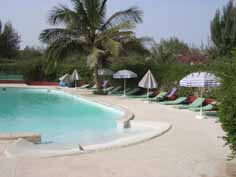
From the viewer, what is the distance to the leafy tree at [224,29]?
29520 mm

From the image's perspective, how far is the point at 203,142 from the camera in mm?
8594

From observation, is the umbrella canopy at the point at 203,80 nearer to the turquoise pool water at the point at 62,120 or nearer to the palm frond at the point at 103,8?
the turquoise pool water at the point at 62,120

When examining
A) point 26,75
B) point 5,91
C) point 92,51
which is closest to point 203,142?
point 92,51

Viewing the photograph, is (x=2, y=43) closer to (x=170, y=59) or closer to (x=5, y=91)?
(x=5, y=91)

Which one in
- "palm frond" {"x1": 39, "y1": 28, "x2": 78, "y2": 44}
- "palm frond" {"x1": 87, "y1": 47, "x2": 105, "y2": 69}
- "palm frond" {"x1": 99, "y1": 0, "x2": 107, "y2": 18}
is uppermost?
"palm frond" {"x1": 99, "y1": 0, "x2": 107, "y2": 18}

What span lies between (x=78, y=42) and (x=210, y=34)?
48.2 ft

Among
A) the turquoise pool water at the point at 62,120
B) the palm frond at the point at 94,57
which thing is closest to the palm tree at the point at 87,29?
the palm frond at the point at 94,57

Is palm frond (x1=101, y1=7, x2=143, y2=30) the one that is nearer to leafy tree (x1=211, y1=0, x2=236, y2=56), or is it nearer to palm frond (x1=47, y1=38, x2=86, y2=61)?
palm frond (x1=47, y1=38, x2=86, y2=61)

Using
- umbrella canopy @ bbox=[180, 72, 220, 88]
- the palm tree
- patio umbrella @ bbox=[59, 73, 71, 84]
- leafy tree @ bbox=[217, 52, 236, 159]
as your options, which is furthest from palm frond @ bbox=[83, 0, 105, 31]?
leafy tree @ bbox=[217, 52, 236, 159]

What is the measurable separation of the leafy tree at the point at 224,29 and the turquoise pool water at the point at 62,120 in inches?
614

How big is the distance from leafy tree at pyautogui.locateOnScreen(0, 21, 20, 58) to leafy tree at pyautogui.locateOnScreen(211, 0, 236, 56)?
31588 millimetres

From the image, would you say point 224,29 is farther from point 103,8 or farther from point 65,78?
point 65,78

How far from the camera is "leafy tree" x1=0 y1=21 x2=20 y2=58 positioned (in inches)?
1943

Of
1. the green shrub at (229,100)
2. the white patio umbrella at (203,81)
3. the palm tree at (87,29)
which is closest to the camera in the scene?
the green shrub at (229,100)
